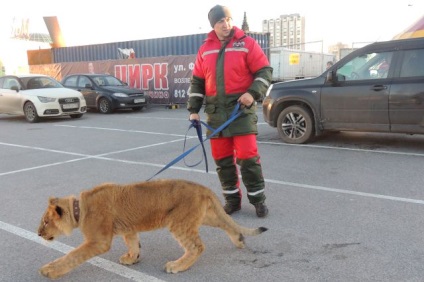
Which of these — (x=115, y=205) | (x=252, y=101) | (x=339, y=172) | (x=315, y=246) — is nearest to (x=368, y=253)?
(x=315, y=246)

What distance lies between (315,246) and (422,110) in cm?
450

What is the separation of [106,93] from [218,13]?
1304 cm

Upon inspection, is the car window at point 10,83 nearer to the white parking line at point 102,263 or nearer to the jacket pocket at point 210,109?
the white parking line at point 102,263

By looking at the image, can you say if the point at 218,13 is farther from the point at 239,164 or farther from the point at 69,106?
the point at 69,106

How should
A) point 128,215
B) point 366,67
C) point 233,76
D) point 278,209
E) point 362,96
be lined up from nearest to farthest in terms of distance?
point 128,215, point 233,76, point 278,209, point 362,96, point 366,67

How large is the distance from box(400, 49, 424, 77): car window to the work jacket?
424 centimetres

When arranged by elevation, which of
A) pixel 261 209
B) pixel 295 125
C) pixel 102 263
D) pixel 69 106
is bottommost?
pixel 102 263

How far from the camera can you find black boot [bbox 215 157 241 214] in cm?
419

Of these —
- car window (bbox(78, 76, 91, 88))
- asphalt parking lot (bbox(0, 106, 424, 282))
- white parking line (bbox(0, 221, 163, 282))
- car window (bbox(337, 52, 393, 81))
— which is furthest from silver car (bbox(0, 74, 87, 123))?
white parking line (bbox(0, 221, 163, 282))

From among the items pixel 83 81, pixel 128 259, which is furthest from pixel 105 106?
pixel 128 259

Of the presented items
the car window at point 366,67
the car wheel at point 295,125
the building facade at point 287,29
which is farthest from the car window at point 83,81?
the building facade at point 287,29

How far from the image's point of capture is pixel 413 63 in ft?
22.8

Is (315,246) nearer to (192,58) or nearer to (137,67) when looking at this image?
(192,58)

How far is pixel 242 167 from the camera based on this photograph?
13.3 feet
